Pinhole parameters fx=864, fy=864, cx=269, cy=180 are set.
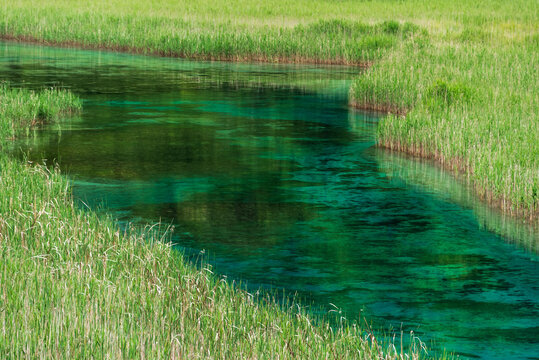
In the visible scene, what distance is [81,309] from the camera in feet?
20.9

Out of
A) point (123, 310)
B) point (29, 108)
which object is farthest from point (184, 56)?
point (123, 310)

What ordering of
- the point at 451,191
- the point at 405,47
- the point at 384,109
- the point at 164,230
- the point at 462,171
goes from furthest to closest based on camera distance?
the point at 405,47, the point at 384,109, the point at 462,171, the point at 451,191, the point at 164,230

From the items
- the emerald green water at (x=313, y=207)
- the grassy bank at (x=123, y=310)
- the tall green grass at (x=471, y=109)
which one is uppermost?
the tall green grass at (x=471, y=109)

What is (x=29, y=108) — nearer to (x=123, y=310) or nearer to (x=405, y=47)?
(x=405, y=47)

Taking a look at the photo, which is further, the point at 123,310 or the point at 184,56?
the point at 184,56

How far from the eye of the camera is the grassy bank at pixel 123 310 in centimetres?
562

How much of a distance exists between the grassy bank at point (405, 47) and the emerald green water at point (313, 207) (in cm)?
53

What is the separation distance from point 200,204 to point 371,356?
230 inches

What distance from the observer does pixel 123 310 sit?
6.12 metres

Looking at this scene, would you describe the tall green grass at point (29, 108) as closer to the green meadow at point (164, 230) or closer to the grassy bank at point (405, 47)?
the green meadow at point (164, 230)

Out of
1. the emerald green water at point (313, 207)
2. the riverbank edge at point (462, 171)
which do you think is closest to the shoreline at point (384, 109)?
the riverbank edge at point (462, 171)

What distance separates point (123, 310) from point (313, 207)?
560cm

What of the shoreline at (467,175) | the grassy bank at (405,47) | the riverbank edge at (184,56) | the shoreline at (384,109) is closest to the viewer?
the shoreline at (467,175)

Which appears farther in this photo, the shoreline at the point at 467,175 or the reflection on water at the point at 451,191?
the shoreline at the point at 467,175
